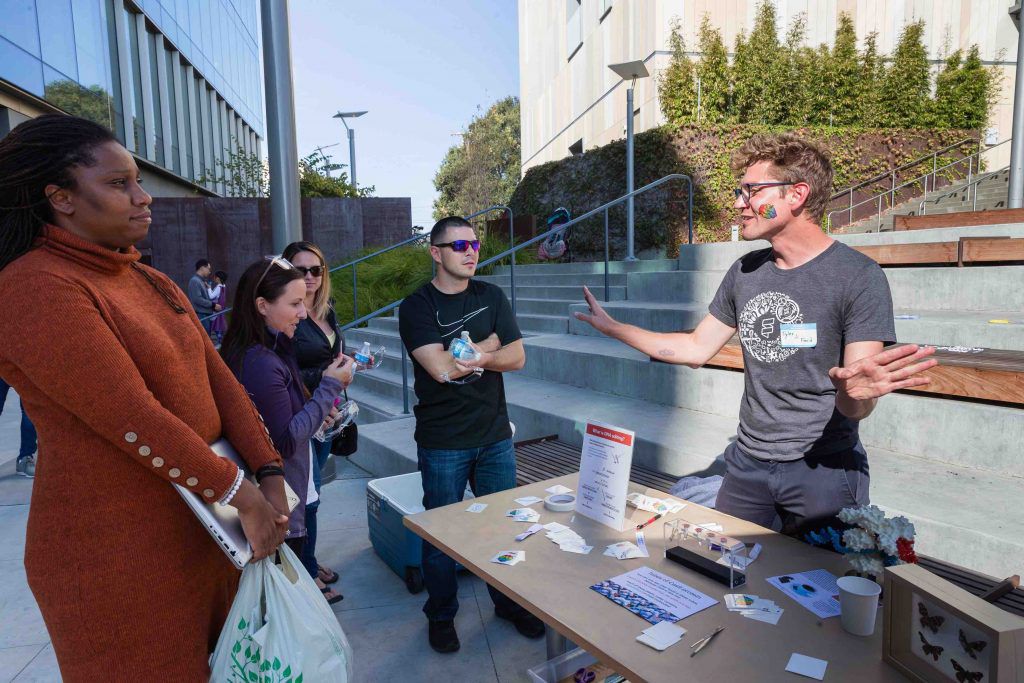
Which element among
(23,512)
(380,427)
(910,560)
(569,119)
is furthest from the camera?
(569,119)

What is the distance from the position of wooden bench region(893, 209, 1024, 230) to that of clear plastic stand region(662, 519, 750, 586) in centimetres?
586

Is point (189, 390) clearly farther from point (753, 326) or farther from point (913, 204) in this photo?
point (913, 204)

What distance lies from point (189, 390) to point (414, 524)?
910mm

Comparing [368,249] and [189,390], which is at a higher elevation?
[368,249]

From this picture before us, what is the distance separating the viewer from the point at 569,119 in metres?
19.6

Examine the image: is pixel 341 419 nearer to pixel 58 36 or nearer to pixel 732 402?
pixel 732 402

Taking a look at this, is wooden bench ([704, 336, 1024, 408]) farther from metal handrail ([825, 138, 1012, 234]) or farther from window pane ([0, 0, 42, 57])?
window pane ([0, 0, 42, 57])

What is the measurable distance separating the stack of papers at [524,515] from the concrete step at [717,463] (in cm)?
152

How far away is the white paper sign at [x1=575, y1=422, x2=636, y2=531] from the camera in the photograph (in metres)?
1.98

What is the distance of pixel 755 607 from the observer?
1533 mm

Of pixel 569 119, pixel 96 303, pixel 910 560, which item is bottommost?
pixel 910 560

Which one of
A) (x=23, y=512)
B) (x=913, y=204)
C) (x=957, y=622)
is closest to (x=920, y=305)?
(x=957, y=622)

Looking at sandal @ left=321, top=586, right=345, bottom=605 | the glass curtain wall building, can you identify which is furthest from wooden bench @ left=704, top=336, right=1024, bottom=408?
the glass curtain wall building

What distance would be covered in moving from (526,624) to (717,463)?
1.28 meters
